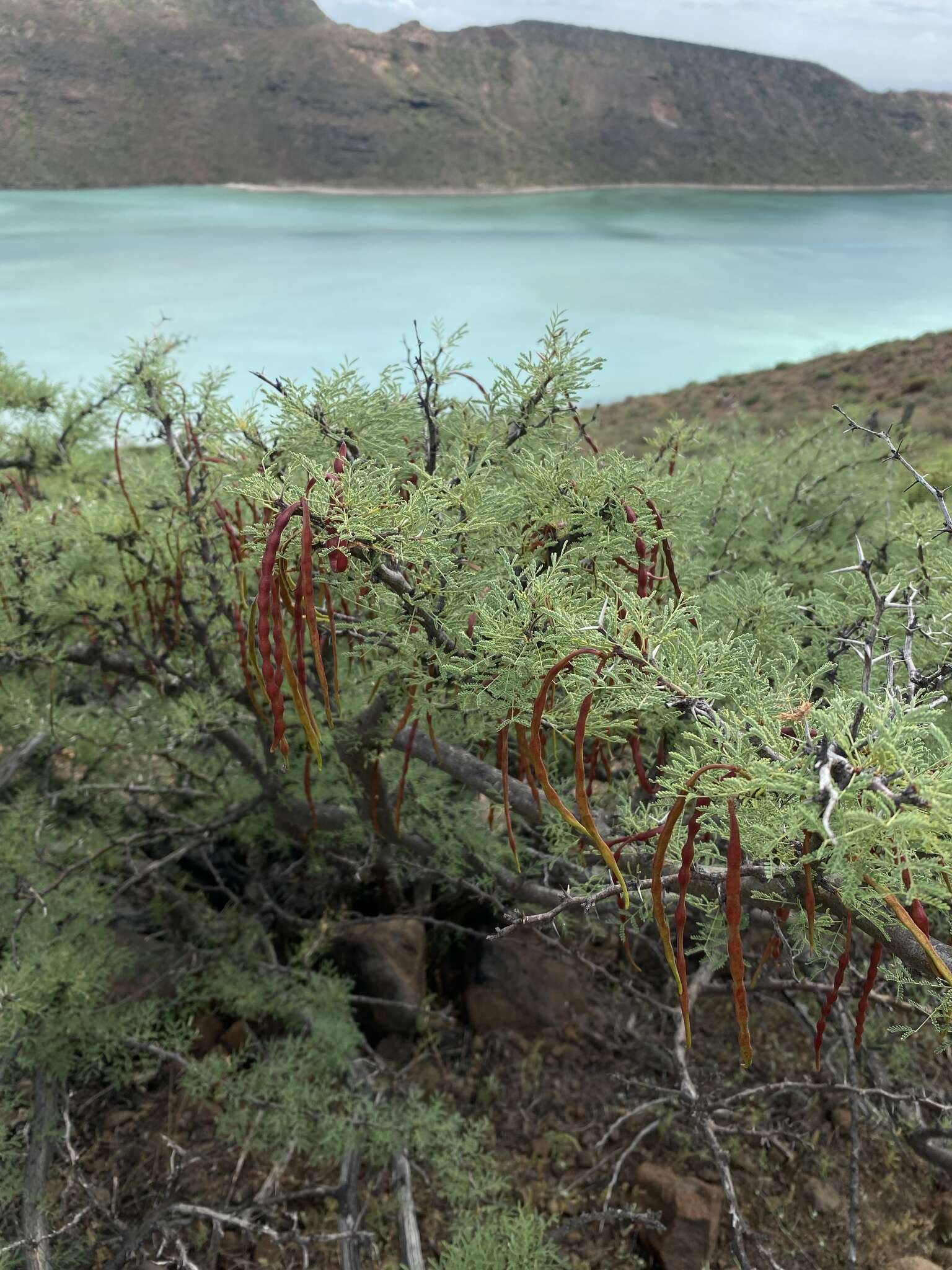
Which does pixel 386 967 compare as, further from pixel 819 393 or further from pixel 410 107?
pixel 410 107

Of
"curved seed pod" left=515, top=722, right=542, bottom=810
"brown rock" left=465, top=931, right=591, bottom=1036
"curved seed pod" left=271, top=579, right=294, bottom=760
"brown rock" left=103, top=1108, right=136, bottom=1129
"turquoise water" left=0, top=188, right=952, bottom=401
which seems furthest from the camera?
"turquoise water" left=0, top=188, right=952, bottom=401

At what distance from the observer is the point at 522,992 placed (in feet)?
9.36

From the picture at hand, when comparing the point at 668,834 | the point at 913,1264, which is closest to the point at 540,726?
the point at 668,834

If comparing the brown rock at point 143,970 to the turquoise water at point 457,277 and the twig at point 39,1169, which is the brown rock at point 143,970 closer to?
the twig at point 39,1169

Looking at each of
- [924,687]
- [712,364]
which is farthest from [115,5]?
[924,687]

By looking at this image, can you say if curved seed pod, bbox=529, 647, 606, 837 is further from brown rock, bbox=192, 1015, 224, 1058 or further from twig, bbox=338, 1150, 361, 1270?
brown rock, bbox=192, 1015, 224, 1058

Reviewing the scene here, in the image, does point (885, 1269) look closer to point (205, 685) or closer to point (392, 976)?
point (392, 976)

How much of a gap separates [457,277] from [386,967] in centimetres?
3399

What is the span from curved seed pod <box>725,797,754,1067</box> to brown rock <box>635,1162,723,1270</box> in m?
1.78

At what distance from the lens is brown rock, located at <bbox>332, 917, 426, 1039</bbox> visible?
2.85 meters

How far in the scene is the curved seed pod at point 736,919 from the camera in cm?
70

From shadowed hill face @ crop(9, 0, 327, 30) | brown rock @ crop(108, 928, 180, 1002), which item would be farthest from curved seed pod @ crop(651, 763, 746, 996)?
shadowed hill face @ crop(9, 0, 327, 30)

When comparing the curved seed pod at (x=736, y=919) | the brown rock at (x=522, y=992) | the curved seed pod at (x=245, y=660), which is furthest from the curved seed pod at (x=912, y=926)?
the brown rock at (x=522, y=992)

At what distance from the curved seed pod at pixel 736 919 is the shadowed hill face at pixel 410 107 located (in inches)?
1794
